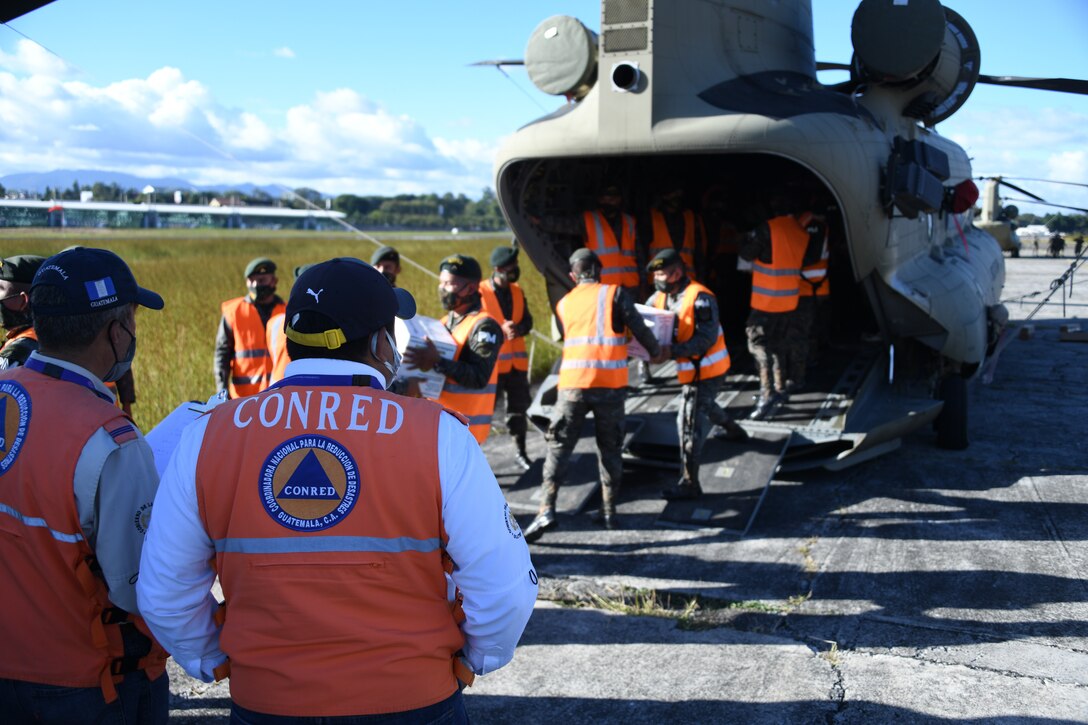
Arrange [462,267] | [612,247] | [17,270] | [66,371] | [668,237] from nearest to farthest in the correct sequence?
[66,371]
[17,270]
[462,267]
[612,247]
[668,237]

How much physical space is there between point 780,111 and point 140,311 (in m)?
9.15

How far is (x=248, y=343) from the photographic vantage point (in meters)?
6.09

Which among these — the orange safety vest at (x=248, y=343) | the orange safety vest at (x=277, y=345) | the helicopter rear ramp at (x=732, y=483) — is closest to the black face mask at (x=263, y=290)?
the orange safety vest at (x=248, y=343)

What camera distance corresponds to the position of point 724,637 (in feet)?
13.8

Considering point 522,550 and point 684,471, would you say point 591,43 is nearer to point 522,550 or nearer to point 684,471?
point 684,471

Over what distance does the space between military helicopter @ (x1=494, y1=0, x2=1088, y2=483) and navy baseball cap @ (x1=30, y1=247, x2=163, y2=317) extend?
4.37m

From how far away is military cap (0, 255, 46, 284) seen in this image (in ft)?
12.6

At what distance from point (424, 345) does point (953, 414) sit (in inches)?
187

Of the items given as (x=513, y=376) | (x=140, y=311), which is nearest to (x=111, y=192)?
(x=140, y=311)

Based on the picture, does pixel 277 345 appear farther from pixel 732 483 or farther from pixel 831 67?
pixel 831 67

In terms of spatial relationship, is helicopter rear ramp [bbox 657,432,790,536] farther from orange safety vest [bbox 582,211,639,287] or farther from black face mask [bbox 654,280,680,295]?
orange safety vest [bbox 582,211,639,287]

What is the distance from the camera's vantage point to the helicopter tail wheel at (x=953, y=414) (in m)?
7.04

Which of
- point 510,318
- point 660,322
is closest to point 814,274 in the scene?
point 660,322

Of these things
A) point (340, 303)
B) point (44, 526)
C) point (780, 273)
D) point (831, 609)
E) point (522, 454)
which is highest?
point (340, 303)
